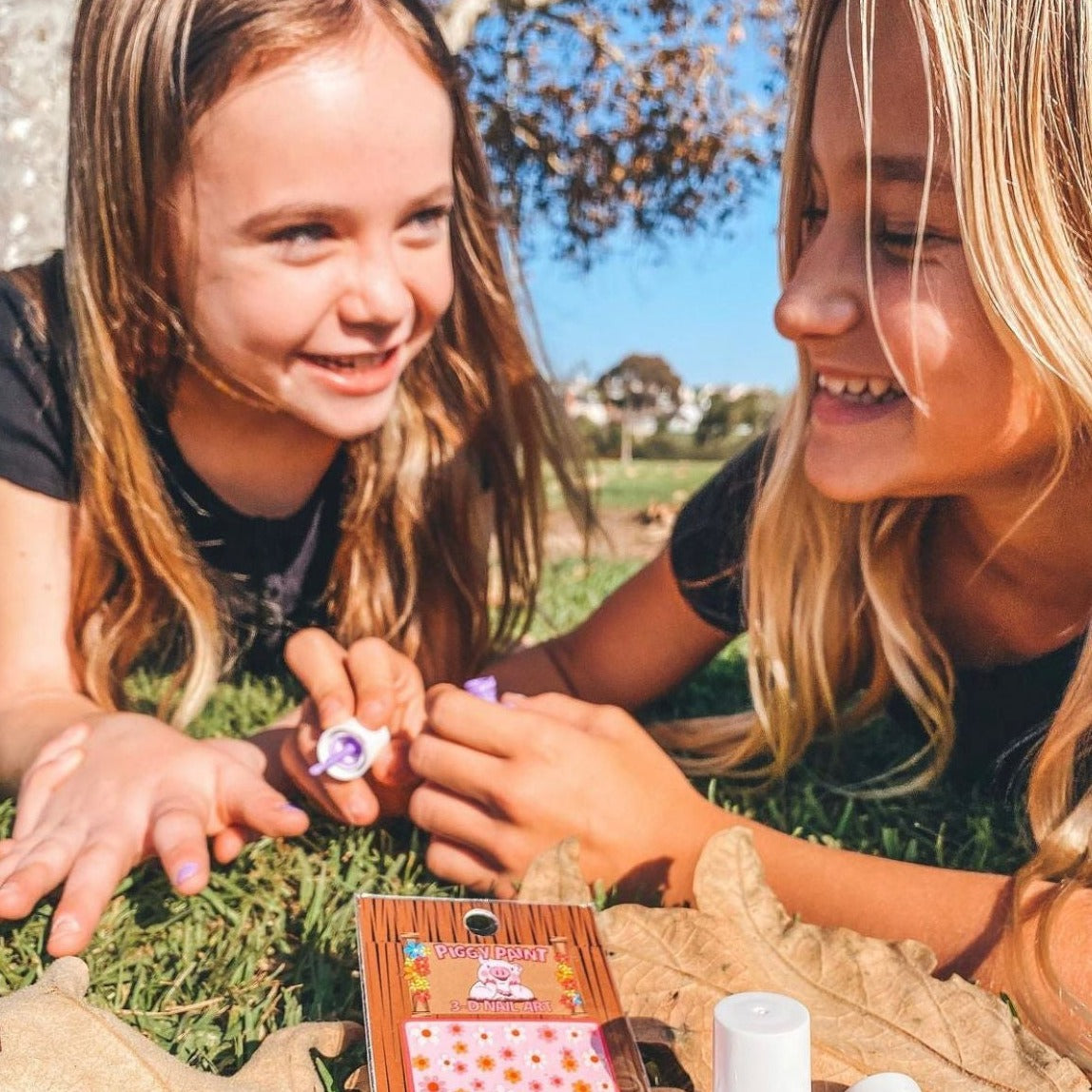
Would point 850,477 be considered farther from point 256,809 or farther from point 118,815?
point 118,815

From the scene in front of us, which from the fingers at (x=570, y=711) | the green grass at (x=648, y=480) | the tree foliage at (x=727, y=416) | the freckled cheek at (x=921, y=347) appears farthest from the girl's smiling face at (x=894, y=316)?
the tree foliage at (x=727, y=416)

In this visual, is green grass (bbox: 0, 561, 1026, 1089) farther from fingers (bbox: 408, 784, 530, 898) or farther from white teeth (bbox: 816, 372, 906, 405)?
white teeth (bbox: 816, 372, 906, 405)

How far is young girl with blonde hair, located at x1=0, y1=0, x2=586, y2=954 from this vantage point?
2.33m

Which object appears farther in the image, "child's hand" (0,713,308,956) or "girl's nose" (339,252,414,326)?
"girl's nose" (339,252,414,326)

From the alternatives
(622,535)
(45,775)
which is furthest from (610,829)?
(622,535)

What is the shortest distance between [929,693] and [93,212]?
1913 millimetres

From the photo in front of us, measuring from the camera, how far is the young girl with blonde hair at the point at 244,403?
2326 millimetres

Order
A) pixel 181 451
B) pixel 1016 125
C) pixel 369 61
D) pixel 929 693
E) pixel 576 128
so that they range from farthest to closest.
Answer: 1. pixel 576 128
2. pixel 181 451
3. pixel 369 61
4. pixel 929 693
5. pixel 1016 125

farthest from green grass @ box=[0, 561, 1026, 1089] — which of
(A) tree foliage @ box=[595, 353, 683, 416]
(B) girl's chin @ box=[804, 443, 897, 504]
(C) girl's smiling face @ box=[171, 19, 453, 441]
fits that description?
(A) tree foliage @ box=[595, 353, 683, 416]

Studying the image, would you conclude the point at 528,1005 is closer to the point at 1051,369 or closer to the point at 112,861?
the point at 112,861

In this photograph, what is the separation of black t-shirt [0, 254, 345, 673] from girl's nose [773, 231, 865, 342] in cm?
143

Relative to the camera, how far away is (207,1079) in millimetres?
1172

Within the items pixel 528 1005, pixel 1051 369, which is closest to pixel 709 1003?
pixel 528 1005

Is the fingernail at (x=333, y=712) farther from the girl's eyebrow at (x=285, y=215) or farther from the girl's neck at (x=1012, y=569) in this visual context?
the girl's neck at (x=1012, y=569)
